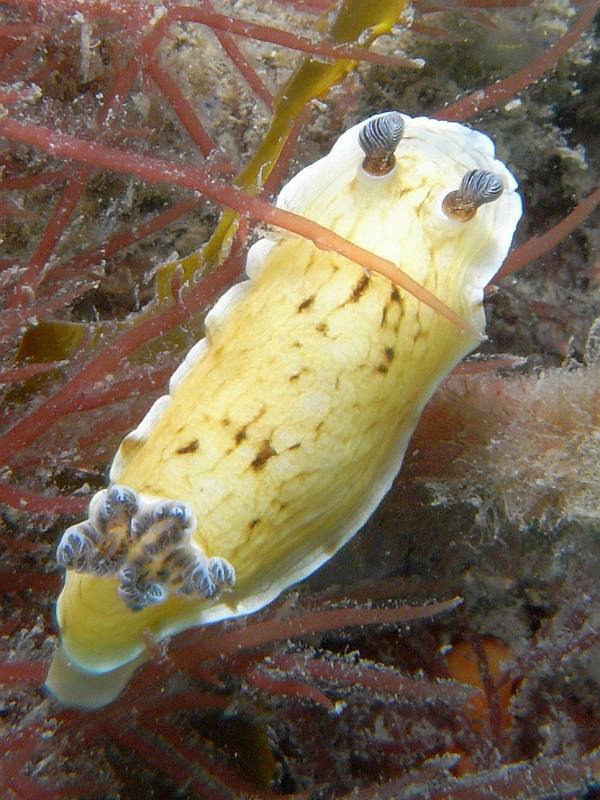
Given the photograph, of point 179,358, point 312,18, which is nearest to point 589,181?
point 312,18

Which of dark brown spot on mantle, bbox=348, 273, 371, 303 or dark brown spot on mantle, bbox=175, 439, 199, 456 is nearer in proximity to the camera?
dark brown spot on mantle, bbox=175, 439, 199, 456

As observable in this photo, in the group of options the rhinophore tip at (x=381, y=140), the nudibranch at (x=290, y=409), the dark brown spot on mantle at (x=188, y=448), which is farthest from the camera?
the rhinophore tip at (x=381, y=140)

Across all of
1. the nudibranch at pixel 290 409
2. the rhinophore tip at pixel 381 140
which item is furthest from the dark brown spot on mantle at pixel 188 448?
the rhinophore tip at pixel 381 140

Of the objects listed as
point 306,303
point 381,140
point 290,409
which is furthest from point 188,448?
point 381,140

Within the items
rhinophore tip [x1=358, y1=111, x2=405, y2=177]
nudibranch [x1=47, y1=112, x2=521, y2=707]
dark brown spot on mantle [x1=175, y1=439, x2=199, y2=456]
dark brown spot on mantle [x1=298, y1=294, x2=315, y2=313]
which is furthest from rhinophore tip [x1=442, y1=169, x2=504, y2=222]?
dark brown spot on mantle [x1=175, y1=439, x2=199, y2=456]

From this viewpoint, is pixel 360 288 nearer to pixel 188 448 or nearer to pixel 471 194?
pixel 471 194

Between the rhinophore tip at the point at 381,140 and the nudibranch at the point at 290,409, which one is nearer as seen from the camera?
the nudibranch at the point at 290,409

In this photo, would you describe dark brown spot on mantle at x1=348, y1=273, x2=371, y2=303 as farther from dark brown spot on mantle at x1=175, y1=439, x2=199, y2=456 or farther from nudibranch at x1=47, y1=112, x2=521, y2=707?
dark brown spot on mantle at x1=175, y1=439, x2=199, y2=456

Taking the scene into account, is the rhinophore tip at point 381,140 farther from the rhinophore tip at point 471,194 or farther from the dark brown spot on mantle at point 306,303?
the dark brown spot on mantle at point 306,303

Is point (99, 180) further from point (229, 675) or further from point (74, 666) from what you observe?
point (229, 675)
